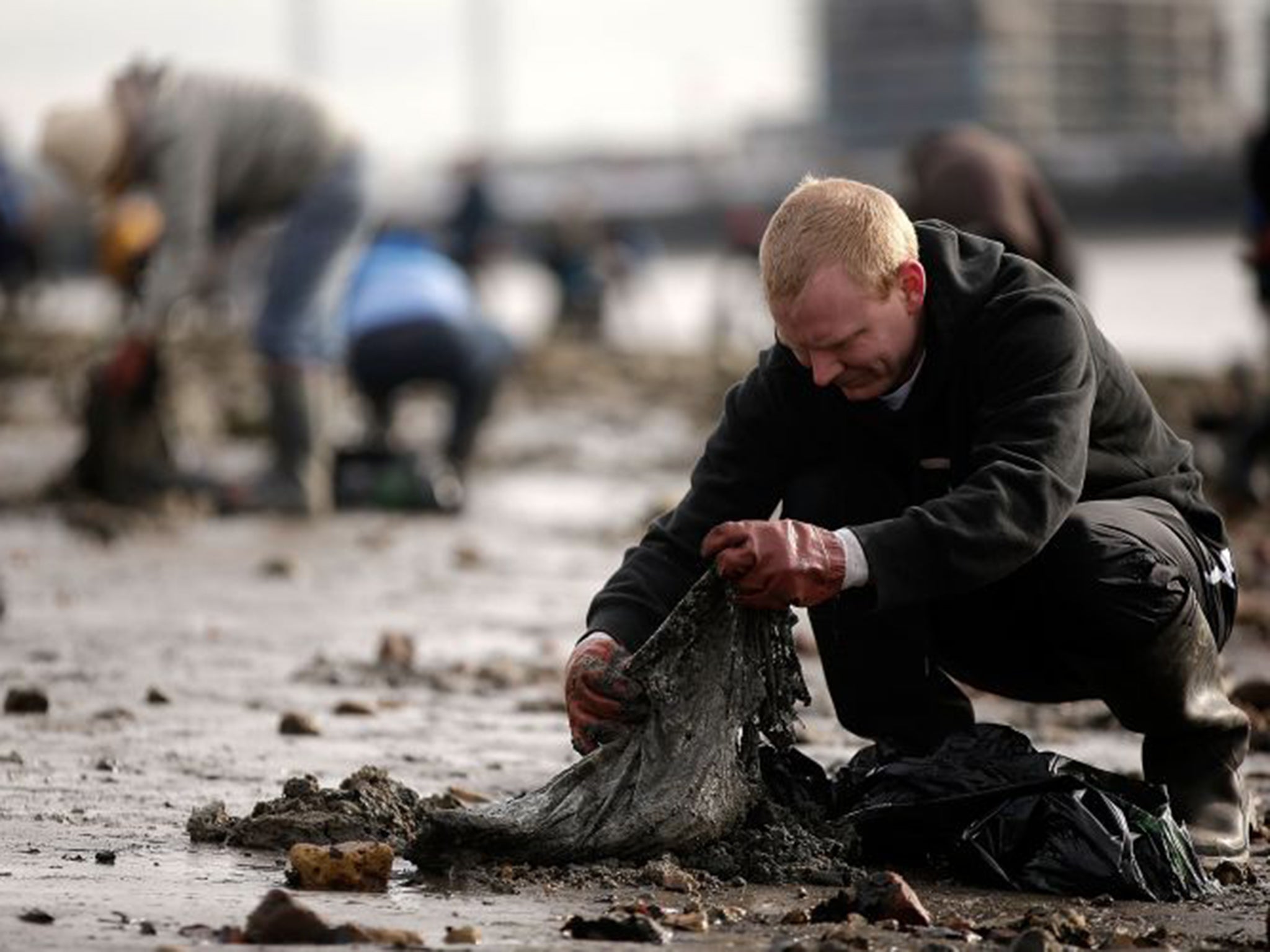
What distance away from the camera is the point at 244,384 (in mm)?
16875

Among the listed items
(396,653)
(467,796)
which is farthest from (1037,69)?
Result: (467,796)

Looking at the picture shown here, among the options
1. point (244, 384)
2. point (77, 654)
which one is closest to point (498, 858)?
point (77, 654)

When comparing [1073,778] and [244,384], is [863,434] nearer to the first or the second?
[1073,778]

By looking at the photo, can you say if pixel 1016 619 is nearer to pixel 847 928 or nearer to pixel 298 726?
pixel 847 928

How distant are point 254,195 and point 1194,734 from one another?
6.11 metres

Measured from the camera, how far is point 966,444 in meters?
3.92

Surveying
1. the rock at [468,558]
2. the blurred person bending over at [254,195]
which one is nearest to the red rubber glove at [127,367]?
the blurred person bending over at [254,195]

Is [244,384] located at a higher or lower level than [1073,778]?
lower

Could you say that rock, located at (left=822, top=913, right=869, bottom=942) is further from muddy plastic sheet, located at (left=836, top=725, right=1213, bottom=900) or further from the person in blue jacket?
the person in blue jacket

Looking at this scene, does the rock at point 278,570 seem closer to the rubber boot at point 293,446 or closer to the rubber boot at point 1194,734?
the rubber boot at point 293,446

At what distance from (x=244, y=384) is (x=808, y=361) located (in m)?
13.4

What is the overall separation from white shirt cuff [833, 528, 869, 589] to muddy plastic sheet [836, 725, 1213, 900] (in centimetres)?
50

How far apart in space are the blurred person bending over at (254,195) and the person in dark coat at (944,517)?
529 cm

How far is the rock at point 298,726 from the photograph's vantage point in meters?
5.17
